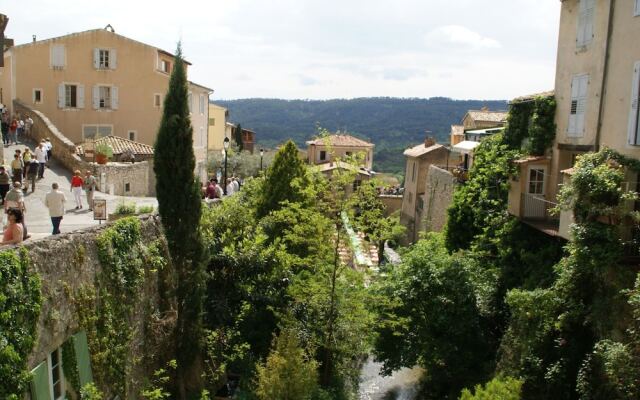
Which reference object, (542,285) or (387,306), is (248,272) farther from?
(542,285)

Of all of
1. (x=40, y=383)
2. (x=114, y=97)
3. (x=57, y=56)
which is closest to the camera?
(x=40, y=383)

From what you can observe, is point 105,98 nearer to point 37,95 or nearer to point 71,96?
point 71,96

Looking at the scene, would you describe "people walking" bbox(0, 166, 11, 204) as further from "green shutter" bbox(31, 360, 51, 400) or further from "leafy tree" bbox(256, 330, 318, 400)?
"green shutter" bbox(31, 360, 51, 400)

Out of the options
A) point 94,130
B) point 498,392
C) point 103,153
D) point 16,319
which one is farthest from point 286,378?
point 94,130

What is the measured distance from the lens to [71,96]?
3866 cm

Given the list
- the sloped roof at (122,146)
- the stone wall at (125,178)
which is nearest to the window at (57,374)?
the stone wall at (125,178)

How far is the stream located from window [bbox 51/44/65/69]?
27306mm

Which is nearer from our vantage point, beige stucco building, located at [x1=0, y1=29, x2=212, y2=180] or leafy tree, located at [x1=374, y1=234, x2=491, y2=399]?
leafy tree, located at [x1=374, y1=234, x2=491, y2=399]

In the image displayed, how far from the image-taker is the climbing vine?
802 cm

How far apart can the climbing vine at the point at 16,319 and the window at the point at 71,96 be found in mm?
32686

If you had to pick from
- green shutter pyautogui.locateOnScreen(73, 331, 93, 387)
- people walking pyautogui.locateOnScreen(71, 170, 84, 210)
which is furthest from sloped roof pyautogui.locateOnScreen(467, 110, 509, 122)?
green shutter pyautogui.locateOnScreen(73, 331, 93, 387)

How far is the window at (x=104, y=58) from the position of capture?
38.6 meters

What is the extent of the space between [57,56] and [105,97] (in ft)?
12.2

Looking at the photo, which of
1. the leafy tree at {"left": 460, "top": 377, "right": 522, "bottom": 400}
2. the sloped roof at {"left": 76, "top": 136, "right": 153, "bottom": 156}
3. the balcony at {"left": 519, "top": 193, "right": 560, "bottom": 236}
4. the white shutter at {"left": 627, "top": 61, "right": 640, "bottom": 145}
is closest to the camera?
the leafy tree at {"left": 460, "top": 377, "right": 522, "bottom": 400}
